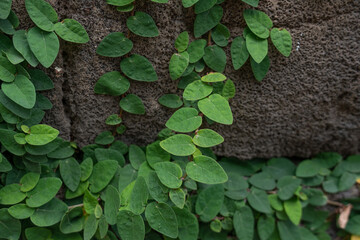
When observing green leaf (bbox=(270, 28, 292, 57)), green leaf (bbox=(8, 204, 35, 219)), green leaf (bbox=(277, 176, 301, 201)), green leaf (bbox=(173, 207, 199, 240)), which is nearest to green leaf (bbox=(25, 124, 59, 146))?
green leaf (bbox=(8, 204, 35, 219))

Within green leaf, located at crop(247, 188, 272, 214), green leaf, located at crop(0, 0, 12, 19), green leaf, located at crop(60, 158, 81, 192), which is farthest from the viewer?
green leaf, located at crop(247, 188, 272, 214)

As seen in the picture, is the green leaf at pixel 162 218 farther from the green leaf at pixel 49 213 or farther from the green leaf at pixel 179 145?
the green leaf at pixel 49 213

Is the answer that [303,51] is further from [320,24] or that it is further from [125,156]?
[125,156]

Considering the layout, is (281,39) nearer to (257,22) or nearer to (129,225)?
(257,22)

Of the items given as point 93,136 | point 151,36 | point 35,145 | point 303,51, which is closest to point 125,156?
point 93,136

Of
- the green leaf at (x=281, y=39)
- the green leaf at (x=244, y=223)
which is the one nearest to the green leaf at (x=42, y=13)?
the green leaf at (x=281, y=39)

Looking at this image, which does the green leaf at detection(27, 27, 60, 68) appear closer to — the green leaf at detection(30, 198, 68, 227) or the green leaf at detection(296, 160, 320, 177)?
the green leaf at detection(30, 198, 68, 227)
